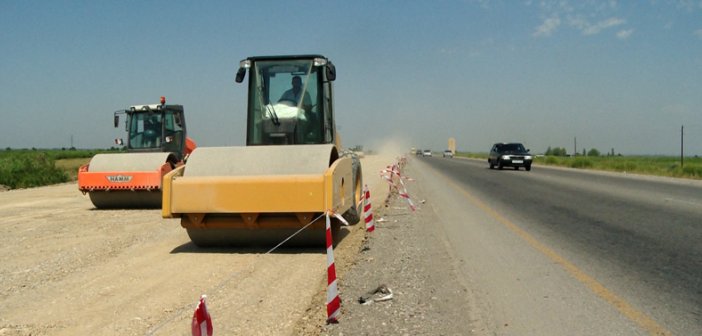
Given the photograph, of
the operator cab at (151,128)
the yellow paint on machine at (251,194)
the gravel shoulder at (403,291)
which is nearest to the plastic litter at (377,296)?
the gravel shoulder at (403,291)

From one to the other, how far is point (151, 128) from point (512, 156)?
81.6 ft

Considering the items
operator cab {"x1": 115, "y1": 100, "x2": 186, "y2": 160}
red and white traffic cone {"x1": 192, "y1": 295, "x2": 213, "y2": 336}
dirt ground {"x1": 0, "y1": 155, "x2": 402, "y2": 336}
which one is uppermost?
operator cab {"x1": 115, "y1": 100, "x2": 186, "y2": 160}

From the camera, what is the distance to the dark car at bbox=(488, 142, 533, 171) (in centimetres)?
3588

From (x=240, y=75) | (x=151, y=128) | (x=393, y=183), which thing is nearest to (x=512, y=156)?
(x=393, y=183)

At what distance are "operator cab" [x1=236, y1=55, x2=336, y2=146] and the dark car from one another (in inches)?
1085

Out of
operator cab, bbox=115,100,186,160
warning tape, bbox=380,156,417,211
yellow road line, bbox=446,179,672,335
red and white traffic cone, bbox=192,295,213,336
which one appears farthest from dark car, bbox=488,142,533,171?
red and white traffic cone, bbox=192,295,213,336

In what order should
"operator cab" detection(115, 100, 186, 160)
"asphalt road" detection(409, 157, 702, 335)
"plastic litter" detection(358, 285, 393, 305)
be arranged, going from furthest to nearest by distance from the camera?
"operator cab" detection(115, 100, 186, 160) → "plastic litter" detection(358, 285, 393, 305) → "asphalt road" detection(409, 157, 702, 335)

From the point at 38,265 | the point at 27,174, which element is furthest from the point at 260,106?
the point at 27,174

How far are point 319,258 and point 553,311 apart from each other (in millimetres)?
3576

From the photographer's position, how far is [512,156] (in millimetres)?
36125

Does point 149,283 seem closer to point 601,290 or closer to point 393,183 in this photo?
point 601,290

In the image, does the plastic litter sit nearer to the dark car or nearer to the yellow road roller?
the yellow road roller

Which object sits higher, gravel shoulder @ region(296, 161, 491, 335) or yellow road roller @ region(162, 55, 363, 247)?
yellow road roller @ region(162, 55, 363, 247)

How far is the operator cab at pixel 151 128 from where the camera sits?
17.2m
